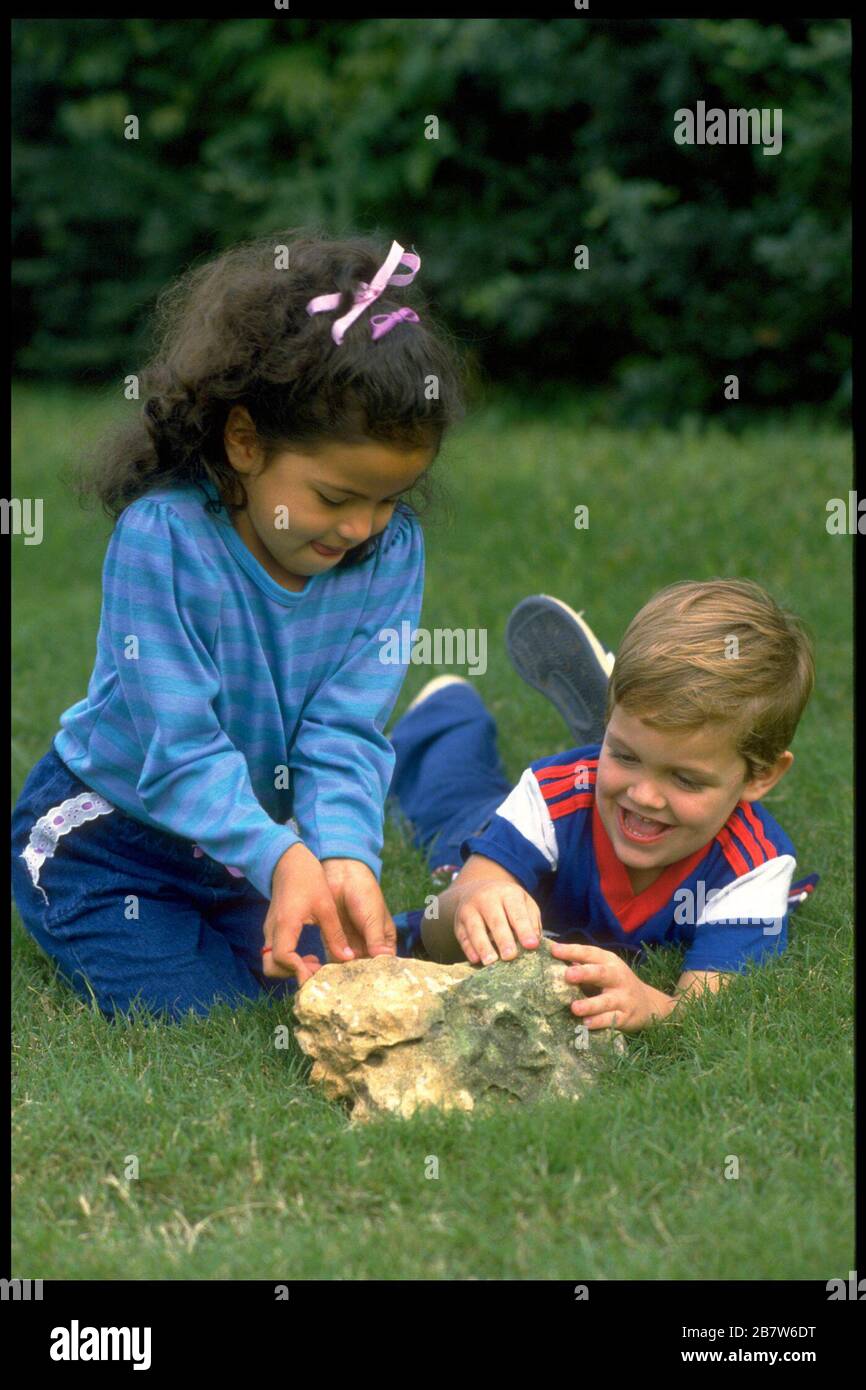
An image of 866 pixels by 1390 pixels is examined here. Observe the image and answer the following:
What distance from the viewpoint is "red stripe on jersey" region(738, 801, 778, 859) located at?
11.6ft

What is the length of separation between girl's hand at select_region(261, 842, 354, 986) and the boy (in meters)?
0.31

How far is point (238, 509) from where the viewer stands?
3.36 metres

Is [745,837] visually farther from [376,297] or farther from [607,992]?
[376,297]

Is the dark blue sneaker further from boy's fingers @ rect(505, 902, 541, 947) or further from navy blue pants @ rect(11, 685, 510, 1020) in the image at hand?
boy's fingers @ rect(505, 902, 541, 947)

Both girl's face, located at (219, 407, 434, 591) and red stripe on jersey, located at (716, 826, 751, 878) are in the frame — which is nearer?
girl's face, located at (219, 407, 434, 591)

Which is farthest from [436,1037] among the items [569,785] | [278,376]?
[278,376]

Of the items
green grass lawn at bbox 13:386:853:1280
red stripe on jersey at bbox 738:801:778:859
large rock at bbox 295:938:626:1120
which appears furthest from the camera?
red stripe on jersey at bbox 738:801:778:859

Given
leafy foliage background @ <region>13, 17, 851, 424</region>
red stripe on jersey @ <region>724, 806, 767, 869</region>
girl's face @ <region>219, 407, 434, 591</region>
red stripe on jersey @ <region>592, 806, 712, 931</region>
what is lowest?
red stripe on jersey @ <region>592, 806, 712, 931</region>

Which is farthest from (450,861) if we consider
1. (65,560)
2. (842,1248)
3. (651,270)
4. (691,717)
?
(651,270)

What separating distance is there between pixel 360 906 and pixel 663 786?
2.34 feet

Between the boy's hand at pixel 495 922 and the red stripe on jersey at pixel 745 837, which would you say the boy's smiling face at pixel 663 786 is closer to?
the red stripe on jersey at pixel 745 837

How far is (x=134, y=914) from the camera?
3.60 m

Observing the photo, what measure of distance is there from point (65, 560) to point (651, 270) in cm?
411

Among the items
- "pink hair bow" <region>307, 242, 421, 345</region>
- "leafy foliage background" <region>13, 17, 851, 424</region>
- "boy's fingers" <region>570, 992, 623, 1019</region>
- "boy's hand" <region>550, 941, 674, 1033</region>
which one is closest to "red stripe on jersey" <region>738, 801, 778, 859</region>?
"boy's hand" <region>550, 941, 674, 1033</region>
